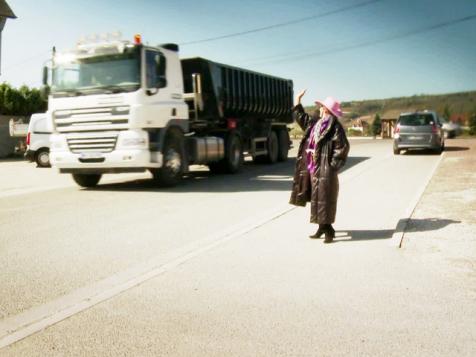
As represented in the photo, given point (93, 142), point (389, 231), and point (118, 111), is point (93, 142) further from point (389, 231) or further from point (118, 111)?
point (389, 231)

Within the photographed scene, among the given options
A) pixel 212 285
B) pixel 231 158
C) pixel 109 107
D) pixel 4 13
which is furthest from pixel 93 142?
pixel 4 13

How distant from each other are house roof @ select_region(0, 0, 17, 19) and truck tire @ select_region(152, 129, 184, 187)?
22224mm

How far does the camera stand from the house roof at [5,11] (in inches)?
1166

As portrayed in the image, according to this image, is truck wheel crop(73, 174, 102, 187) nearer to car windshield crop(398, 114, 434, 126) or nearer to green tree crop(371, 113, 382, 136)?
car windshield crop(398, 114, 434, 126)

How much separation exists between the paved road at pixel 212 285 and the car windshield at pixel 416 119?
15.4 metres

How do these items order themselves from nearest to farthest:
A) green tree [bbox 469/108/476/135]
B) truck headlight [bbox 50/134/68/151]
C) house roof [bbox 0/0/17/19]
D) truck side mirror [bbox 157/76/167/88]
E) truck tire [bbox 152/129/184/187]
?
truck side mirror [bbox 157/76/167/88], truck headlight [bbox 50/134/68/151], truck tire [bbox 152/129/184/187], house roof [bbox 0/0/17/19], green tree [bbox 469/108/476/135]

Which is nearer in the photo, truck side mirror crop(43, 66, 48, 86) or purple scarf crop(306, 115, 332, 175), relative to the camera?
purple scarf crop(306, 115, 332, 175)

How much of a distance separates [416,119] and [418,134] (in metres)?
0.87

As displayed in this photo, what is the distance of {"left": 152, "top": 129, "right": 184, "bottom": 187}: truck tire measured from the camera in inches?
467

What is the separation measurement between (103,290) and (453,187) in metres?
8.74

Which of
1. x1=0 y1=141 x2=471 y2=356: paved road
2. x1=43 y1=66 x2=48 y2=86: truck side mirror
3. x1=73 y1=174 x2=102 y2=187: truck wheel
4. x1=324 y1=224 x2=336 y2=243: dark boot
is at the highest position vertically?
x1=43 y1=66 x2=48 y2=86: truck side mirror

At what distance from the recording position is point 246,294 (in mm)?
4262

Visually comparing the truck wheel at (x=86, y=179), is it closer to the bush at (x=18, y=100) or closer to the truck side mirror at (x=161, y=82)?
the truck side mirror at (x=161, y=82)

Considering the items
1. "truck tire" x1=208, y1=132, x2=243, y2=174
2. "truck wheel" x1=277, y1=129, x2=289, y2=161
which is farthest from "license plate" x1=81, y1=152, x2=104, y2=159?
"truck wheel" x1=277, y1=129, x2=289, y2=161
